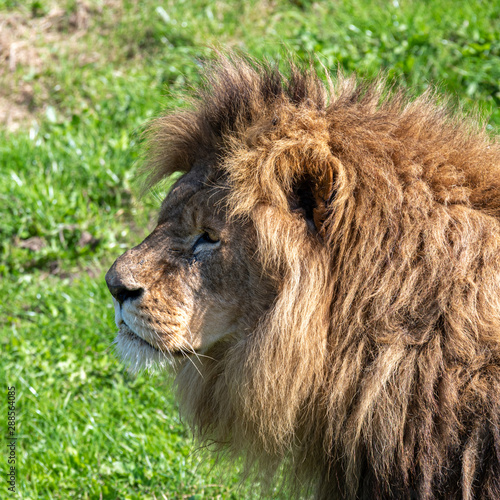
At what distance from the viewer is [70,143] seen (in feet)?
18.4

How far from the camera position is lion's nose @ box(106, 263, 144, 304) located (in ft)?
7.92

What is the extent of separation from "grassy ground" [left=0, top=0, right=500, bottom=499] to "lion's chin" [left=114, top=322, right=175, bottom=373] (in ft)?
2.54

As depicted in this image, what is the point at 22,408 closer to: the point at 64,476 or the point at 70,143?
the point at 64,476

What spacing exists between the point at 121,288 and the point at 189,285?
10.3 inches

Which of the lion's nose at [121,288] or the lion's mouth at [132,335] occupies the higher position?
the lion's nose at [121,288]

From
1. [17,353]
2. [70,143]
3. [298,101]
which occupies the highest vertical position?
[298,101]

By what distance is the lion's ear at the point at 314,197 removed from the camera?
2.23 m

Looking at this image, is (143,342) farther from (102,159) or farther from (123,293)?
(102,159)

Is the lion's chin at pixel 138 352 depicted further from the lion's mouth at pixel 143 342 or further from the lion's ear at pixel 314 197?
the lion's ear at pixel 314 197

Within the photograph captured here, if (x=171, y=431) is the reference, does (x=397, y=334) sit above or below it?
above

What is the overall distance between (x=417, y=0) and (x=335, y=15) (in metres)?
0.78

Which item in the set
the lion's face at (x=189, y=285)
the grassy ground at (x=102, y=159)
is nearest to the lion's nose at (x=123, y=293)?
the lion's face at (x=189, y=285)

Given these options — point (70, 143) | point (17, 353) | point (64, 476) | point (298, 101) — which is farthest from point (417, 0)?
point (64, 476)

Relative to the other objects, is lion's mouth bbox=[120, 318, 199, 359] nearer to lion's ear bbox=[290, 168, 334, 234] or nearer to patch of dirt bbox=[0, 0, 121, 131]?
lion's ear bbox=[290, 168, 334, 234]
